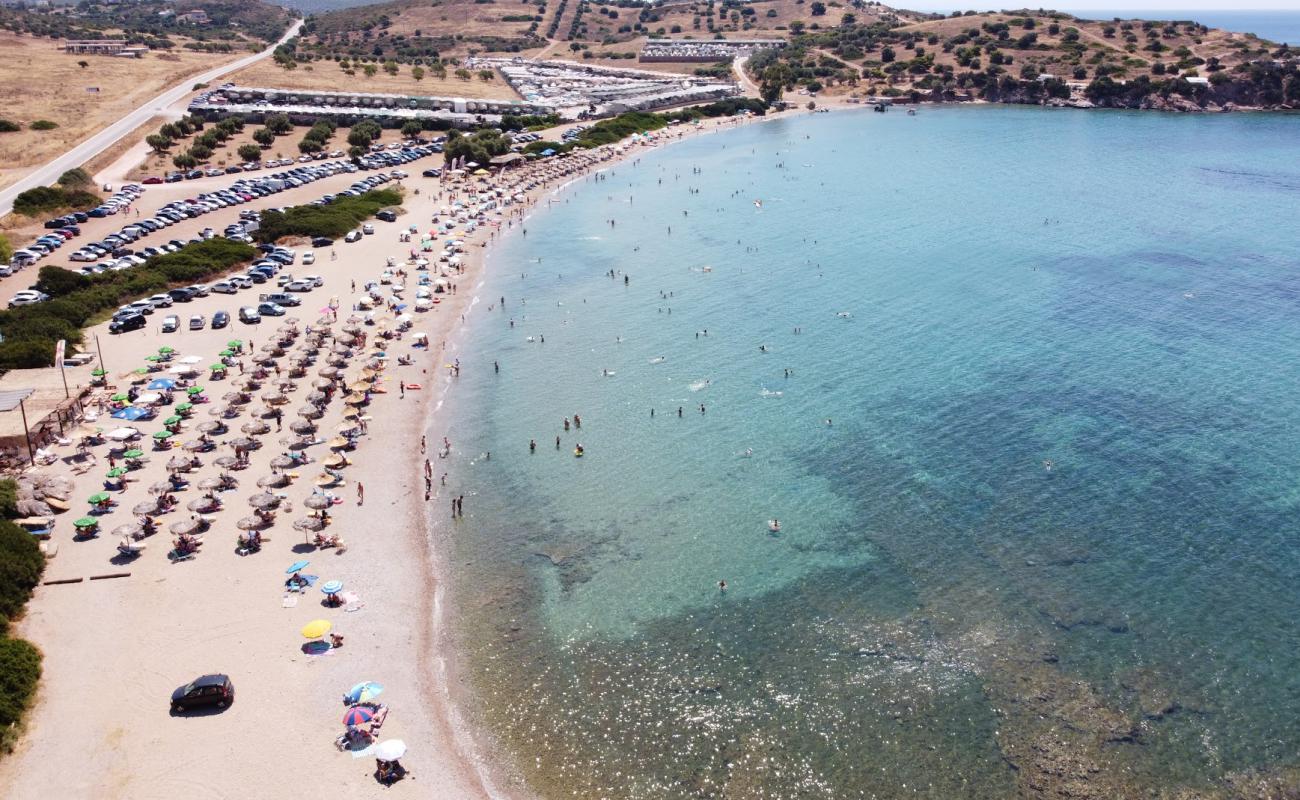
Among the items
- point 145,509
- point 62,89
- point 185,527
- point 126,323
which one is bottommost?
point 185,527

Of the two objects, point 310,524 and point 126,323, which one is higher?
A: point 126,323

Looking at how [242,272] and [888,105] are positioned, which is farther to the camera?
[888,105]

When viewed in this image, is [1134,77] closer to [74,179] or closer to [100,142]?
[100,142]

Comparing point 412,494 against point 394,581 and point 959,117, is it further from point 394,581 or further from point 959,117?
point 959,117

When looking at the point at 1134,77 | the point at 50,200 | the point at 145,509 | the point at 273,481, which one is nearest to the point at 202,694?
the point at 145,509

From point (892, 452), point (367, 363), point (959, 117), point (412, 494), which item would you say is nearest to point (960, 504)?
point (892, 452)

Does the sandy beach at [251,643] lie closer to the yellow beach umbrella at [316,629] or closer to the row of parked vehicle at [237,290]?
the yellow beach umbrella at [316,629]
